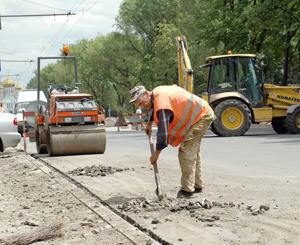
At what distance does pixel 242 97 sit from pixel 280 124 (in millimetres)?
2502

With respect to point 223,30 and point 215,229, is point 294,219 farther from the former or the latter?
point 223,30

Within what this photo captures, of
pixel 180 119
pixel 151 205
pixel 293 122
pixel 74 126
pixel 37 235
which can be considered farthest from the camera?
pixel 293 122

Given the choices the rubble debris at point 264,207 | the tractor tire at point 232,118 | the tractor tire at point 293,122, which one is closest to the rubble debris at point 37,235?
the rubble debris at point 264,207

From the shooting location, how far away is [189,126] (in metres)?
6.32

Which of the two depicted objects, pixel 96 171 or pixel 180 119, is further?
pixel 96 171

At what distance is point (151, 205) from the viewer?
5.83 meters

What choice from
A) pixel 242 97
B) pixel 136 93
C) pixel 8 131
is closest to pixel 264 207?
pixel 136 93

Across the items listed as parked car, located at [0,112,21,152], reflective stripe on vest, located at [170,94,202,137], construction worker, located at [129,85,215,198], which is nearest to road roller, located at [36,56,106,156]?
parked car, located at [0,112,21,152]

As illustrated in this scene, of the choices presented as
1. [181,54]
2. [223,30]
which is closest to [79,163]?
[181,54]

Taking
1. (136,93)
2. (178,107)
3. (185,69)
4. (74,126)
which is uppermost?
(185,69)

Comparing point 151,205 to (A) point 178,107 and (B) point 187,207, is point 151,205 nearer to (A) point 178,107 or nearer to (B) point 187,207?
(B) point 187,207

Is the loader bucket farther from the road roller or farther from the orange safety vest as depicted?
the orange safety vest

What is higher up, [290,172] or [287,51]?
[287,51]

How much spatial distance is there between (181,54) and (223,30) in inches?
195
